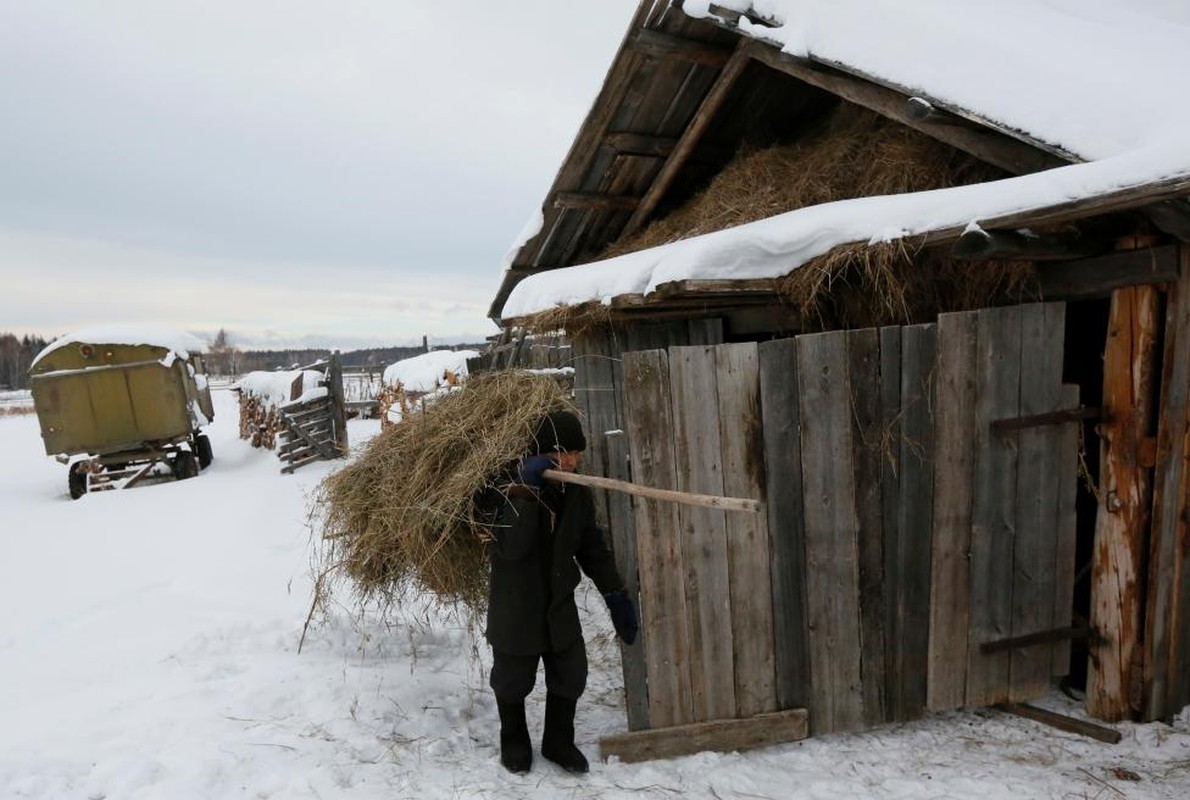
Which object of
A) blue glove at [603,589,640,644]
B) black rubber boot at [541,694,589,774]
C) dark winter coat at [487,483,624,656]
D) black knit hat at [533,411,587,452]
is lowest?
black rubber boot at [541,694,589,774]

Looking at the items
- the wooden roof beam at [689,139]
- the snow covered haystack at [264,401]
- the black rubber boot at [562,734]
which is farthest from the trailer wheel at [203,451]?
the black rubber boot at [562,734]

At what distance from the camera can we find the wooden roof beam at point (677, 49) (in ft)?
15.9

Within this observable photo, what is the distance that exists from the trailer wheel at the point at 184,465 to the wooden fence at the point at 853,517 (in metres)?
13.1

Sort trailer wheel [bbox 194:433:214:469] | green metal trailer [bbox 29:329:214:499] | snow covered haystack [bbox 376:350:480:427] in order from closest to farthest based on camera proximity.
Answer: green metal trailer [bbox 29:329:214:499], snow covered haystack [bbox 376:350:480:427], trailer wheel [bbox 194:433:214:469]

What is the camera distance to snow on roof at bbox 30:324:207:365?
13.0 metres

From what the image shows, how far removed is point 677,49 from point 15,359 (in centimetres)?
9354

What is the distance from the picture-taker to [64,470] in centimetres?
1617

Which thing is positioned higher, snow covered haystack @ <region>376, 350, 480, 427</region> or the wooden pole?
the wooden pole

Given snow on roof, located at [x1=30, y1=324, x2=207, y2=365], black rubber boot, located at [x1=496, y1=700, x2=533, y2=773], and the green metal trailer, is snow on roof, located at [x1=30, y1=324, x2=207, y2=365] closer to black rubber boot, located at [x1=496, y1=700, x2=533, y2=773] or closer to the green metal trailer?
the green metal trailer

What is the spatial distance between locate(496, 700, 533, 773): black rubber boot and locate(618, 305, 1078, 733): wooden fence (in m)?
0.58

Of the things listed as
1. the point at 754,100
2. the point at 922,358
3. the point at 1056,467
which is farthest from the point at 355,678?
the point at 754,100

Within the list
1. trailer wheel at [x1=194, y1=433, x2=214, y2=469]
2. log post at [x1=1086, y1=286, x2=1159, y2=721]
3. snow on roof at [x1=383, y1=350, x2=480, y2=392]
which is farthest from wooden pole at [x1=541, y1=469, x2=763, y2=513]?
trailer wheel at [x1=194, y1=433, x2=214, y2=469]

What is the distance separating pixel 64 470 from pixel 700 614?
18320mm

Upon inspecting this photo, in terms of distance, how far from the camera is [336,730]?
3.56 meters
